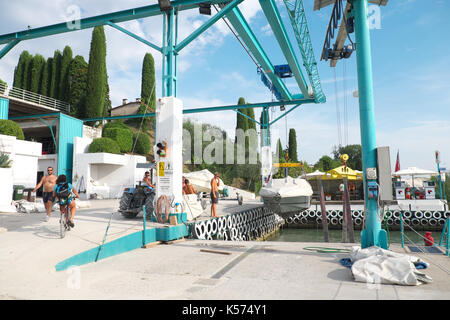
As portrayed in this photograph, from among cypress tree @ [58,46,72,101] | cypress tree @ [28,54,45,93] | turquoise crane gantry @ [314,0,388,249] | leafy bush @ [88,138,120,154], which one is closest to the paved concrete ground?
turquoise crane gantry @ [314,0,388,249]

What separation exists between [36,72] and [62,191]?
40948mm

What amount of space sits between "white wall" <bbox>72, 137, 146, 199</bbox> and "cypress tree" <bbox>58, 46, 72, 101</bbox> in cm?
1614

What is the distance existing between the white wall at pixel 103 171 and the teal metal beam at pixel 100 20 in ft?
39.4

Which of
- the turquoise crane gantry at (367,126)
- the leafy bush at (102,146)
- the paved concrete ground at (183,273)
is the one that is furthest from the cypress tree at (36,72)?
the turquoise crane gantry at (367,126)

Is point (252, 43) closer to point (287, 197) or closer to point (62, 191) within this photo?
point (287, 197)

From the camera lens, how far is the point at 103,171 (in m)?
24.6

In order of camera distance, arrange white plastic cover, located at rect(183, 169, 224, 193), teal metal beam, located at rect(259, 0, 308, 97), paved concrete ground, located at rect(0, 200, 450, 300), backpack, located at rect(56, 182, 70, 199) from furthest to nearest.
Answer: white plastic cover, located at rect(183, 169, 224, 193) < teal metal beam, located at rect(259, 0, 308, 97) < backpack, located at rect(56, 182, 70, 199) < paved concrete ground, located at rect(0, 200, 450, 300)

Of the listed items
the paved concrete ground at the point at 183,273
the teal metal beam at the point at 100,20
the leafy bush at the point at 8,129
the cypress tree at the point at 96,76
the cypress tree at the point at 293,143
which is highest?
the cypress tree at the point at 96,76

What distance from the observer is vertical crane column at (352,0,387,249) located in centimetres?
614

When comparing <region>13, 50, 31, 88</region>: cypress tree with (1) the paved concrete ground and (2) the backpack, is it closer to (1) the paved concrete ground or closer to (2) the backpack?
(1) the paved concrete ground

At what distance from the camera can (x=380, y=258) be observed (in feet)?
15.3

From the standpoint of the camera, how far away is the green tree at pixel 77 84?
33.0 metres

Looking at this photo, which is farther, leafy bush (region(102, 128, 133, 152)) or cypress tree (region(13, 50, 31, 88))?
cypress tree (region(13, 50, 31, 88))

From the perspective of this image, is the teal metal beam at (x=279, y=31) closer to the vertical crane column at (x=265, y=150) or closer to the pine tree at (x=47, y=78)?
the vertical crane column at (x=265, y=150)
